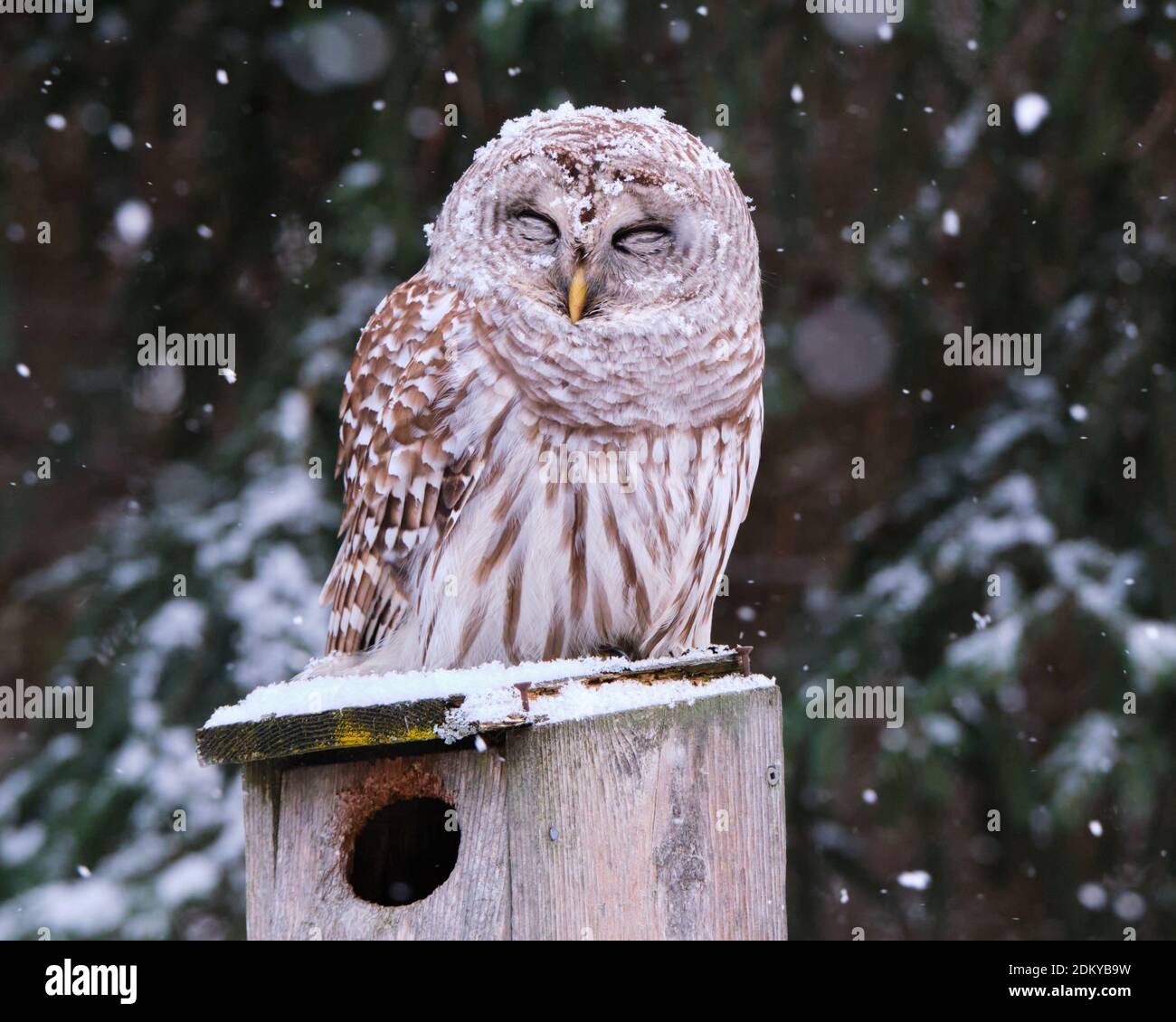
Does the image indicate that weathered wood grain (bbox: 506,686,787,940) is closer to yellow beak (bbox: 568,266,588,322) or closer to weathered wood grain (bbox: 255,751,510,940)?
weathered wood grain (bbox: 255,751,510,940)

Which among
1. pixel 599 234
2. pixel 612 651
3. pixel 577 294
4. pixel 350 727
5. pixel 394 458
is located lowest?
pixel 350 727

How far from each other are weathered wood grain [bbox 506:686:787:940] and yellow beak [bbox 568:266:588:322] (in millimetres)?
943

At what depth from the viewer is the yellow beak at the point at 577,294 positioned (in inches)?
111

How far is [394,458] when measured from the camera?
2980mm

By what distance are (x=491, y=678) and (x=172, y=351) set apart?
8.27 feet

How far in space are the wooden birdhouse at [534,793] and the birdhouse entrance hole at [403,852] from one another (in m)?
0.14

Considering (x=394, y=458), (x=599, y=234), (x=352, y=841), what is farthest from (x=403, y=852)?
(x=599, y=234)

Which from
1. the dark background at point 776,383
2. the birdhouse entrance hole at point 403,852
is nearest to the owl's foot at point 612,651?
the birdhouse entrance hole at point 403,852

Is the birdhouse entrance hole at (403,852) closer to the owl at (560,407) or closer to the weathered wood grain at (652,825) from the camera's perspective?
the weathered wood grain at (652,825)

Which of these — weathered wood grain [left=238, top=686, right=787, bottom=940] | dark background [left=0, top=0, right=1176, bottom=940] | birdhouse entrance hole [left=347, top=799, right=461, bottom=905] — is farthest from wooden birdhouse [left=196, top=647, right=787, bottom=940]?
dark background [left=0, top=0, right=1176, bottom=940]

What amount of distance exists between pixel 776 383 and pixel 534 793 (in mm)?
2314

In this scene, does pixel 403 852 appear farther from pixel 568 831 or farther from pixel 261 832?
pixel 568 831

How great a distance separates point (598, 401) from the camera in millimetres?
2803
